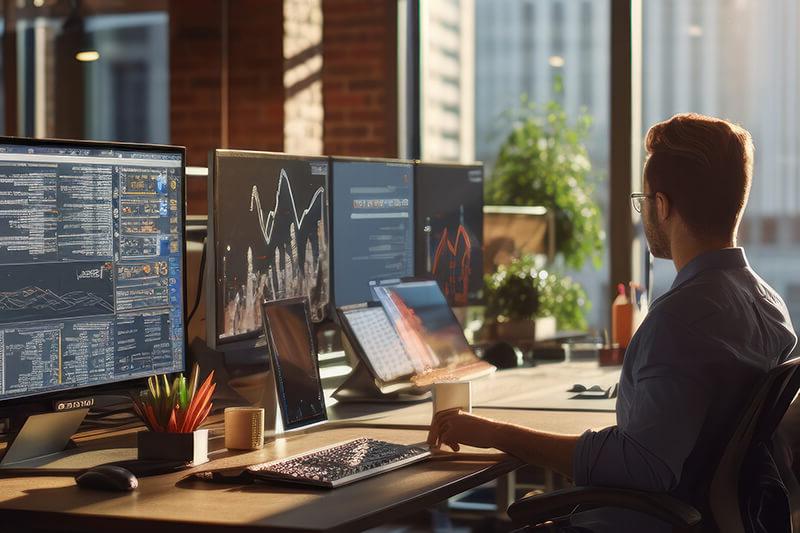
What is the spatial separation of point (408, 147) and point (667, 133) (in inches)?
128

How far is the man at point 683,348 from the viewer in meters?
1.80

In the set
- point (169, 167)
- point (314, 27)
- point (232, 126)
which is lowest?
point (169, 167)

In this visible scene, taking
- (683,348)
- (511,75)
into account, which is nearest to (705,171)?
(683,348)

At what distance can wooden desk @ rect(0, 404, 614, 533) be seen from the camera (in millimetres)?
1573

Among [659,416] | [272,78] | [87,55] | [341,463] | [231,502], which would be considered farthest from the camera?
[87,55]

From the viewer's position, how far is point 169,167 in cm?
214

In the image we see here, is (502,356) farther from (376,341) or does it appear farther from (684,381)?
(684,381)

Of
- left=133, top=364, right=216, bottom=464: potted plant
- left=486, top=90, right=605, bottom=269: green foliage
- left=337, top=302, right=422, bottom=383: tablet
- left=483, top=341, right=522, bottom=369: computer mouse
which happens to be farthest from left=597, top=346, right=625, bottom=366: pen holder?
left=133, top=364, right=216, bottom=464: potted plant

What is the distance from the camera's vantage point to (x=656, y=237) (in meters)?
2.07

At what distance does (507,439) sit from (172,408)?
1.92ft

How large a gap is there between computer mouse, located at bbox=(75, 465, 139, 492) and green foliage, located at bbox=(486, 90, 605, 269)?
9.79 feet

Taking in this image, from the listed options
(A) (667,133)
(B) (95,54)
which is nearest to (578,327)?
(A) (667,133)

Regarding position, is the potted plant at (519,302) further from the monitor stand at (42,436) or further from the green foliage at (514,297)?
the monitor stand at (42,436)

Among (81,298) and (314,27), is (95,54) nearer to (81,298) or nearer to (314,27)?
(314,27)
